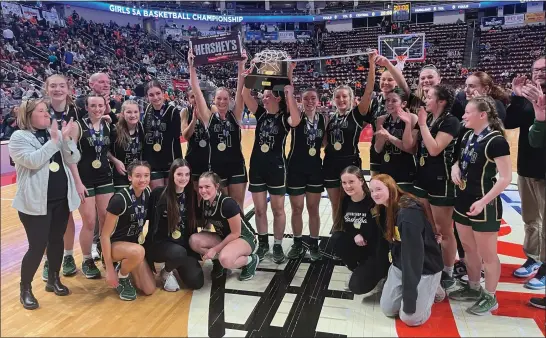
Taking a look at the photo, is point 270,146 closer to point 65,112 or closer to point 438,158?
point 438,158

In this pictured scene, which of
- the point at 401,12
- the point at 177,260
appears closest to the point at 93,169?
the point at 177,260

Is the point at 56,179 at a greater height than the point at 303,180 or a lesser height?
greater

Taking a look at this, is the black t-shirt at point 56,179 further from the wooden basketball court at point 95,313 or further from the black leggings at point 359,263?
the black leggings at point 359,263

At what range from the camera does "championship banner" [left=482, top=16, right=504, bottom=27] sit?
24.7 metres

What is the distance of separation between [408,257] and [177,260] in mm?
1763

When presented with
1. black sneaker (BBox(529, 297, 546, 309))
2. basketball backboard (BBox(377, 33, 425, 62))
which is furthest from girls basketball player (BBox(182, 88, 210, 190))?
basketball backboard (BBox(377, 33, 425, 62))

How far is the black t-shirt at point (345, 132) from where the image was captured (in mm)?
3695

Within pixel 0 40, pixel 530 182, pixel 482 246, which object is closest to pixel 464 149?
pixel 482 246

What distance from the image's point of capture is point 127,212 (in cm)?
318

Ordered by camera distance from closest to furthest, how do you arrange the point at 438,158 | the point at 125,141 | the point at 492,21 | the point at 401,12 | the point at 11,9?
1. the point at 438,158
2. the point at 125,141
3. the point at 11,9
4. the point at 401,12
5. the point at 492,21

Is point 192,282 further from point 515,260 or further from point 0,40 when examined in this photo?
point 0,40

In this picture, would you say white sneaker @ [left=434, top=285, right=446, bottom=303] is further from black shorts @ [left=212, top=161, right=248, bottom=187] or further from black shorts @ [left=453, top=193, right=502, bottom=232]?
black shorts @ [left=212, top=161, right=248, bottom=187]

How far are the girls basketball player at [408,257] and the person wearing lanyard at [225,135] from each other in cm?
148

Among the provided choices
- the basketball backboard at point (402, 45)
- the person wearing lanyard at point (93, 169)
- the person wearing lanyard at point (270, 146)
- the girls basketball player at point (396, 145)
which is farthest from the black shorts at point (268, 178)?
the basketball backboard at point (402, 45)
